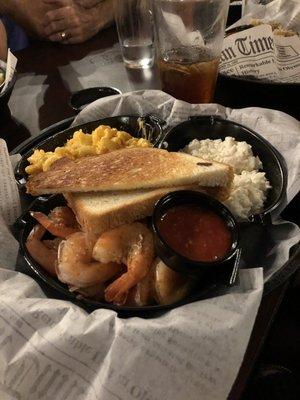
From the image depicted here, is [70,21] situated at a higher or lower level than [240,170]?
higher

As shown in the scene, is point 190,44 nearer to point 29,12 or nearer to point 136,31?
point 136,31

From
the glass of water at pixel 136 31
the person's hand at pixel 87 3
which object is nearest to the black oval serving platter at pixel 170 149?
the glass of water at pixel 136 31

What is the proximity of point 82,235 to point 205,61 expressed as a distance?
830 mm

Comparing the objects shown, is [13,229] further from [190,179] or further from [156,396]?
[156,396]

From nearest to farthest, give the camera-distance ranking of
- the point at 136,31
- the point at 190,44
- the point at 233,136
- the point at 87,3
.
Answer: the point at 233,136
the point at 190,44
the point at 136,31
the point at 87,3

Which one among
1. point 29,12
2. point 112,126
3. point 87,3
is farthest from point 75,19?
point 112,126

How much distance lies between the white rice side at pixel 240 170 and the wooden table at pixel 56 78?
46cm

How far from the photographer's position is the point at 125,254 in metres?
0.88

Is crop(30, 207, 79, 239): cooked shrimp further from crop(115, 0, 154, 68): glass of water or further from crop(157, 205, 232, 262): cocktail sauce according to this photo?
crop(115, 0, 154, 68): glass of water

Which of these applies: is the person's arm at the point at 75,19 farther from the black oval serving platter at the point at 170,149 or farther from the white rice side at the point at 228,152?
the white rice side at the point at 228,152

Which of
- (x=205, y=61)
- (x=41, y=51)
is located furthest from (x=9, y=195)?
(x=41, y=51)

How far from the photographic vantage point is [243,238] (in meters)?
1.01

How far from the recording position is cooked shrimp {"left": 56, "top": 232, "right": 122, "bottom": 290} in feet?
2.81

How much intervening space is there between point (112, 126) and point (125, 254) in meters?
0.63
